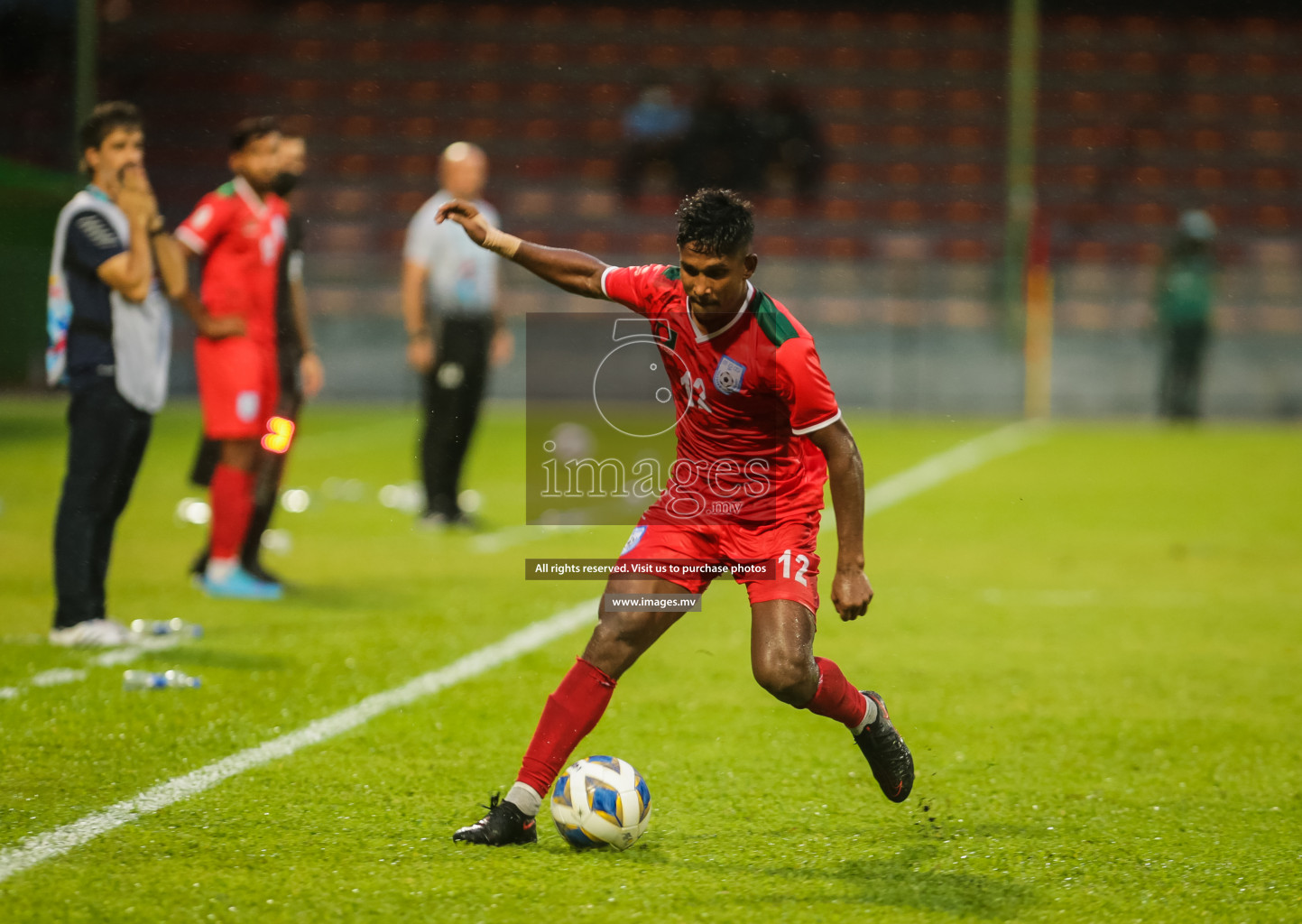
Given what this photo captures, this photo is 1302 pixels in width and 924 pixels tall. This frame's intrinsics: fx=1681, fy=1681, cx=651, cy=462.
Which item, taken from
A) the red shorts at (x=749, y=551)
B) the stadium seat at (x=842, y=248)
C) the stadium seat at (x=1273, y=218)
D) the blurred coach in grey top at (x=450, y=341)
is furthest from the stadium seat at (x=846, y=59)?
the red shorts at (x=749, y=551)

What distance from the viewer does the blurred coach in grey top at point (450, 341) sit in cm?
993

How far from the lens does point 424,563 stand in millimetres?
9031

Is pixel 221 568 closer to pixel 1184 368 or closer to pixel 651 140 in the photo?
pixel 1184 368

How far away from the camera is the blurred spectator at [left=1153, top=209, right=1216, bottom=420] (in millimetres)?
18344

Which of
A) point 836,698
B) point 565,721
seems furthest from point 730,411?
point 565,721

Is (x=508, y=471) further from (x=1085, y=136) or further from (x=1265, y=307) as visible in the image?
(x=1085, y=136)

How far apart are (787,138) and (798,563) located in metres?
18.6

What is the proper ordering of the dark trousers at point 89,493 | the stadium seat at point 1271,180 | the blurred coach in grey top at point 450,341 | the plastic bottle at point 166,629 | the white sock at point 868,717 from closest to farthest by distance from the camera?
the white sock at point 868,717
the dark trousers at point 89,493
the plastic bottle at point 166,629
the blurred coach in grey top at point 450,341
the stadium seat at point 1271,180

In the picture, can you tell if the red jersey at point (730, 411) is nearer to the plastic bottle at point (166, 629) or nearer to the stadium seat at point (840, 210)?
the plastic bottle at point (166, 629)

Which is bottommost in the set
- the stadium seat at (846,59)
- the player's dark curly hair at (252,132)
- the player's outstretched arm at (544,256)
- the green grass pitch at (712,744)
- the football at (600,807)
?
the green grass pitch at (712,744)

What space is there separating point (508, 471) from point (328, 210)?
1089 cm

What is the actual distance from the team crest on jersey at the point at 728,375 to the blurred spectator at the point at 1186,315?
15.2m

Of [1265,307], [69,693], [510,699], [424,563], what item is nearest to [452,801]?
[510,699]

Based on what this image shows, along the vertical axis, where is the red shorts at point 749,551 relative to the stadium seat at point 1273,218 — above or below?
below
